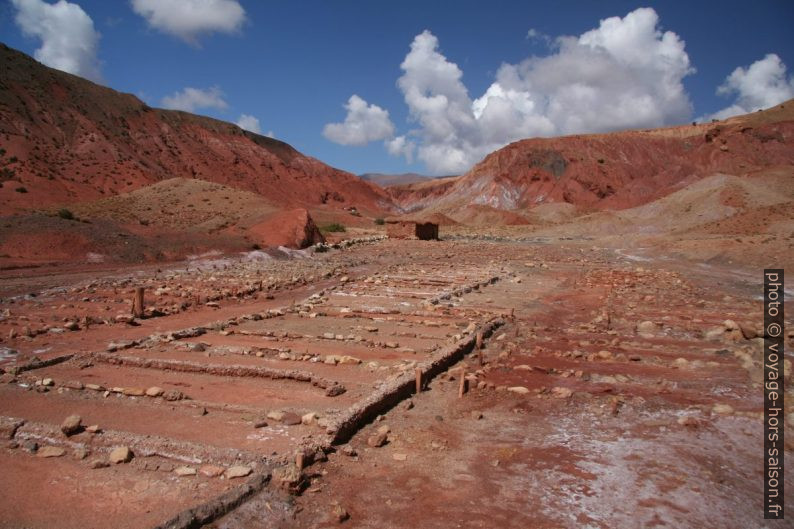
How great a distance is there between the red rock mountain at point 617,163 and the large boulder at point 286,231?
1506 inches

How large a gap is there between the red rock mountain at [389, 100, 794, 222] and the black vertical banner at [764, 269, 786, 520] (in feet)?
184

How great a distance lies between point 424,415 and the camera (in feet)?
19.9

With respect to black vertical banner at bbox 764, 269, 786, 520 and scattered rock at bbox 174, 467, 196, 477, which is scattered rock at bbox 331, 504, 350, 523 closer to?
scattered rock at bbox 174, 467, 196, 477

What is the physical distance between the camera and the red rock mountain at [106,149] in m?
42.2

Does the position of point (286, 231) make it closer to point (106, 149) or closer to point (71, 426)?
point (71, 426)

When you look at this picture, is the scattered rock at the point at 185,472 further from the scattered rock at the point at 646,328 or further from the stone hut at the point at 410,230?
the stone hut at the point at 410,230

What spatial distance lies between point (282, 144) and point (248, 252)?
212 ft

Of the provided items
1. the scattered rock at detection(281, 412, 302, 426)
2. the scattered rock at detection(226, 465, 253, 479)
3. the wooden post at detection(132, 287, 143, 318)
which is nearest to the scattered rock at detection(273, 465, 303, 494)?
the scattered rock at detection(226, 465, 253, 479)

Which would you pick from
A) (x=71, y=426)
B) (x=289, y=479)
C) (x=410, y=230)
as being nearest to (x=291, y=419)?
(x=289, y=479)

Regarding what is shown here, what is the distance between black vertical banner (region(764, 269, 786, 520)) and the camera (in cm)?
426

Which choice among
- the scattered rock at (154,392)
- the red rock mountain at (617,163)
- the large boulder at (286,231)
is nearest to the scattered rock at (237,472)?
the scattered rock at (154,392)

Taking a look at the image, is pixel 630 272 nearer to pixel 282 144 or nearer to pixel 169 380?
pixel 169 380

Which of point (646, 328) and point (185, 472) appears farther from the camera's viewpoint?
point (646, 328)

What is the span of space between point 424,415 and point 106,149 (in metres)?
A: 53.9
